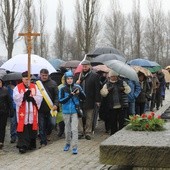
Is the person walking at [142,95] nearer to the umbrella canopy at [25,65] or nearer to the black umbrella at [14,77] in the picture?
the umbrella canopy at [25,65]

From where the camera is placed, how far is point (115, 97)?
10406 millimetres

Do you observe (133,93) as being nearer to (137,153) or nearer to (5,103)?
(5,103)

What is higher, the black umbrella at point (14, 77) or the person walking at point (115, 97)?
the black umbrella at point (14, 77)

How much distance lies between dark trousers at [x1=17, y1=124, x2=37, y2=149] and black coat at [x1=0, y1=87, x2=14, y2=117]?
60 centimetres

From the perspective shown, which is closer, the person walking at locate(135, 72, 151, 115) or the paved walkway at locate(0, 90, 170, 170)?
the paved walkway at locate(0, 90, 170, 170)

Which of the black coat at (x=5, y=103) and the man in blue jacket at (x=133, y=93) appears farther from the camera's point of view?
the man in blue jacket at (x=133, y=93)

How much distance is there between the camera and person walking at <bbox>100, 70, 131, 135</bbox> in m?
10.4

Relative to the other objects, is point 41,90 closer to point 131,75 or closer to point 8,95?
point 8,95

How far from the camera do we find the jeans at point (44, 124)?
32.9 ft

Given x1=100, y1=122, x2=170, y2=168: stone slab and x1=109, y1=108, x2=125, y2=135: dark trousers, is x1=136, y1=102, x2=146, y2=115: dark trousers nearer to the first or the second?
x1=109, y1=108, x2=125, y2=135: dark trousers

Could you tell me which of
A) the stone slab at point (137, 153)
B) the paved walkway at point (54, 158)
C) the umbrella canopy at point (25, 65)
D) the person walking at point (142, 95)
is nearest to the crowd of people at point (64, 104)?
the paved walkway at point (54, 158)

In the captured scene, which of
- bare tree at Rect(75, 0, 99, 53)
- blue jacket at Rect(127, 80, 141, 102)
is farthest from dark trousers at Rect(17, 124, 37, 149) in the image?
bare tree at Rect(75, 0, 99, 53)

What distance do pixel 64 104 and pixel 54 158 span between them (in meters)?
1.12

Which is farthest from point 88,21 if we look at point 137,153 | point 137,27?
point 137,153
